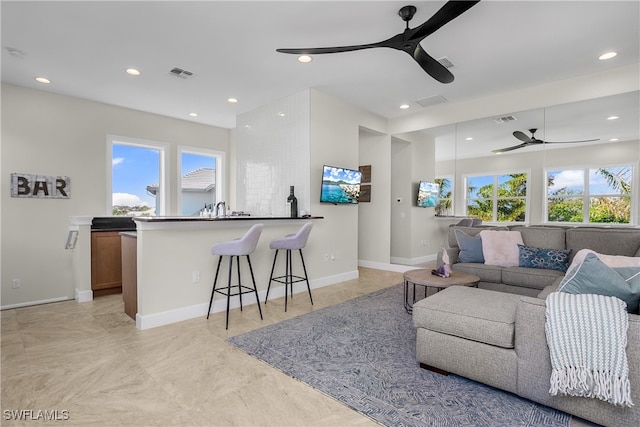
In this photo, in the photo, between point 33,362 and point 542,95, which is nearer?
Result: point 33,362

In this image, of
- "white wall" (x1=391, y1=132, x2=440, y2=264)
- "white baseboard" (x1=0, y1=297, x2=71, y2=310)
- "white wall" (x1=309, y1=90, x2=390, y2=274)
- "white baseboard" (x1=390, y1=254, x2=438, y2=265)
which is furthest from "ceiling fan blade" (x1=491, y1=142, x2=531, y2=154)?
"white baseboard" (x1=0, y1=297, x2=71, y2=310)

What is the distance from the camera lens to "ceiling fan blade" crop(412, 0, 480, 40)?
2.04m

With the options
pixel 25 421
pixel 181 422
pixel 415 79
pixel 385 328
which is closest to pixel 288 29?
pixel 415 79

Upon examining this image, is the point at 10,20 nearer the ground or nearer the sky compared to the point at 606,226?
nearer the sky

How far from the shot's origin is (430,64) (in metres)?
2.74

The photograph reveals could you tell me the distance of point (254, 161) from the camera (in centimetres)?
545

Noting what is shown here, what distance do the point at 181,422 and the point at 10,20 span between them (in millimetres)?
3663

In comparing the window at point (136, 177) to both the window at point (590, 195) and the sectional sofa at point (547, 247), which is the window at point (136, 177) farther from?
the window at point (590, 195)

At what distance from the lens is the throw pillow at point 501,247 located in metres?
3.83

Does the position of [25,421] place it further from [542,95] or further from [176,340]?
[542,95]

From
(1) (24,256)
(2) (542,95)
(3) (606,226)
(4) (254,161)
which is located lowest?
(1) (24,256)

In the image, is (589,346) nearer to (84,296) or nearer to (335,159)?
(335,159)

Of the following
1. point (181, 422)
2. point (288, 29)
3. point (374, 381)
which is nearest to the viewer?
point (181, 422)

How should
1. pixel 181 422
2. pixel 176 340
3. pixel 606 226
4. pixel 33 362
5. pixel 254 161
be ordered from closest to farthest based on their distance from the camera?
pixel 181 422 → pixel 33 362 → pixel 176 340 → pixel 606 226 → pixel 254 161
